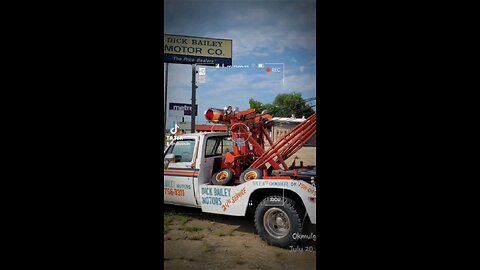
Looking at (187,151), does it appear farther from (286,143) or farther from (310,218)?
(310,218)

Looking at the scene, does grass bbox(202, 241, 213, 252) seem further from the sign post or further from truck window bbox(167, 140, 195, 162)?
the sign post

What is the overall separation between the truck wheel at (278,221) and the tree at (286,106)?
0.73 metres

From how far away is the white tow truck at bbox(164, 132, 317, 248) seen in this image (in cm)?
250

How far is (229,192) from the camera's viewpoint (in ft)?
9.04

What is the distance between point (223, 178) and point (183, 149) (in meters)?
0.56

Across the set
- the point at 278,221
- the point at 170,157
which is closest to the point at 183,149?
the point at 170,157

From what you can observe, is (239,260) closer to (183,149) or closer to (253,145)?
(253,145)

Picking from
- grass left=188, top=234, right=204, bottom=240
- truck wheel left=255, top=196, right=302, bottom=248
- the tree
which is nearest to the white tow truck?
truck wheel left=255, top=196, right=302, bottom=248

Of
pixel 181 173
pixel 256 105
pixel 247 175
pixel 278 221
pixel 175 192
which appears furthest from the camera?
pixel 181 173

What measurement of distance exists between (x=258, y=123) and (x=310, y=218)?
91cm

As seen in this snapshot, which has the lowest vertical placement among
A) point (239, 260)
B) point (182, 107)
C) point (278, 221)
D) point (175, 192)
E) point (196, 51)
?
point (239, 260)

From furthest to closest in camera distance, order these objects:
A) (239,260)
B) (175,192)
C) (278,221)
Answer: (175,192) < (278,221) < (239,260)

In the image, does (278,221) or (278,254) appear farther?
(278,221)
